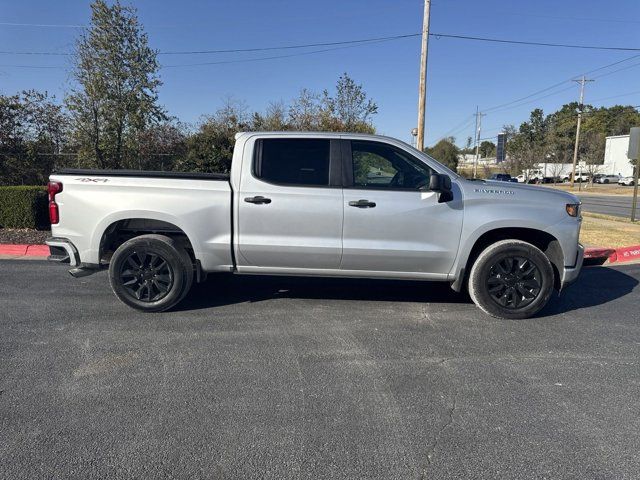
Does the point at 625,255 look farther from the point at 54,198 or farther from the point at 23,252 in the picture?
the point at 23,252

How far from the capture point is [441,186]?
477cm

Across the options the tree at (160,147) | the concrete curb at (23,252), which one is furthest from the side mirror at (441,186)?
the tree at (160,147)

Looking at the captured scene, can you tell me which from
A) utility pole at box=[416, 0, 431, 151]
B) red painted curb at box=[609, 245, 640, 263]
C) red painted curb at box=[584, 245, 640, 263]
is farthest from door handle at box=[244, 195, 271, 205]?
utility pole at box=[416, 0, 431, 151]

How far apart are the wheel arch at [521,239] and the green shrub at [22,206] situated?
843 centimetres

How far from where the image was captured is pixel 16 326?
4.75 m

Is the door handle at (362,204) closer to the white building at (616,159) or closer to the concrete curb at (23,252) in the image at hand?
the concrete curb at (23,252)

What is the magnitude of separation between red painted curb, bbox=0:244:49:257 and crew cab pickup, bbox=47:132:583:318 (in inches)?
139

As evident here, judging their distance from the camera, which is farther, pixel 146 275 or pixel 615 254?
pixel 615 254

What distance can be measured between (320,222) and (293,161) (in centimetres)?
75

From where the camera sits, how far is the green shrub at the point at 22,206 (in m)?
9.45

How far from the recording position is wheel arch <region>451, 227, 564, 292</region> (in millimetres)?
5152

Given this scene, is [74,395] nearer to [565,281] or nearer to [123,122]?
[565,281]

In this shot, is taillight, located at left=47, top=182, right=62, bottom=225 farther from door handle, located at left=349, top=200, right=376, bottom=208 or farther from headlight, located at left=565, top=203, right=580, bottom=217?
headlight, located at left=565, top=203, right=580, bottom=217

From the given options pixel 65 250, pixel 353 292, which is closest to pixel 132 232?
pixel 65 250
